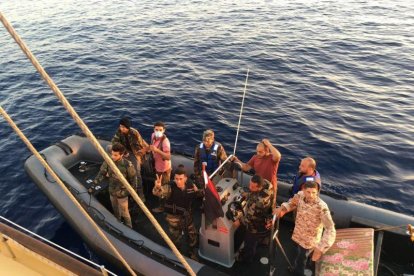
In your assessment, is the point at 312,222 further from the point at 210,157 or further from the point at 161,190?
the point at 210,157

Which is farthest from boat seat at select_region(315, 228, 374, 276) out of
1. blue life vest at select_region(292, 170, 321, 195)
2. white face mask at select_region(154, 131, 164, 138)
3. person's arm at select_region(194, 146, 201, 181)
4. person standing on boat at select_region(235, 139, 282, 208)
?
white face mask at select_region(154, 131, 164, 138)

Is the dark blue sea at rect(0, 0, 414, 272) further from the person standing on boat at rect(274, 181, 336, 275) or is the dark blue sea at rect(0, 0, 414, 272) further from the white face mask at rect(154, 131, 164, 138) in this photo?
the person standing on boat at rect(274, 181, 336, 275)

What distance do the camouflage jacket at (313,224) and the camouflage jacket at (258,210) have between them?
318 millimetres

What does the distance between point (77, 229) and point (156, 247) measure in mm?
2040

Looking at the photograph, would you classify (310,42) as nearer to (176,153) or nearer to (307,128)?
(307,128)

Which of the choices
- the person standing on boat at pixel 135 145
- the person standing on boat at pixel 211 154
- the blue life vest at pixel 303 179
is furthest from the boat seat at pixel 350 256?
the person standing on boat at pixel 135 145

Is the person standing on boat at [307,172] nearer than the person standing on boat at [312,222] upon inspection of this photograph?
No

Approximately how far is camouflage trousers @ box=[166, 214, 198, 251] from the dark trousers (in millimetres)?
1864

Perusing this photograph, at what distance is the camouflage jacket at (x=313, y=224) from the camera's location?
15.6ft

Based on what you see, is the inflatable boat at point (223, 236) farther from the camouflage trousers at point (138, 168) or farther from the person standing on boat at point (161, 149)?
the person standing on boat at point (161, 149)

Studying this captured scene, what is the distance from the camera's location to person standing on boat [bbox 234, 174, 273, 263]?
206 inches

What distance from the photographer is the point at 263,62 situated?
746 inches

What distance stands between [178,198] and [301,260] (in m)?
2.34

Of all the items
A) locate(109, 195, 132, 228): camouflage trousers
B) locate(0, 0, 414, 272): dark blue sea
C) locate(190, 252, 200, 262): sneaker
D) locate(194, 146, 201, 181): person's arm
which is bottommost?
locate(0, 0, 414, 272): dark blue sea
